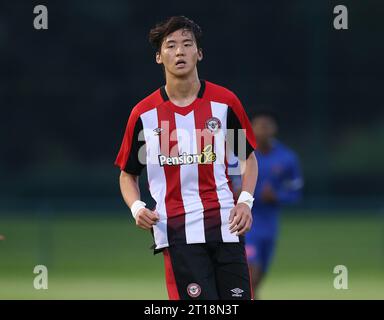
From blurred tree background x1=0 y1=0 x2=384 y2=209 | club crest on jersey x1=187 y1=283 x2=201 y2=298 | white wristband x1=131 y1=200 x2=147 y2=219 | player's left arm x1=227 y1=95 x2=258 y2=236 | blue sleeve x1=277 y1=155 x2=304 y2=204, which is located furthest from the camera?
blurred tree background x1=0 y1=0 x2=384 y2=209

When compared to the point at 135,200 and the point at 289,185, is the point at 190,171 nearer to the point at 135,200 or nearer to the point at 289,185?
the point at 135,200

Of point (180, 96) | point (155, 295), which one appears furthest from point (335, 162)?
point (180, 96)

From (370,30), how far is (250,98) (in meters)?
2.86

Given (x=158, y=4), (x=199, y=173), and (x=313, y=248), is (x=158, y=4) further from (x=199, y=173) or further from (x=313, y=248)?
(x=199, y=173)

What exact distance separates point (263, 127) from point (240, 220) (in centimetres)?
517

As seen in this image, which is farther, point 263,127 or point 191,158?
point 263,127

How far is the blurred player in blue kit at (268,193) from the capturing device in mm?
11672

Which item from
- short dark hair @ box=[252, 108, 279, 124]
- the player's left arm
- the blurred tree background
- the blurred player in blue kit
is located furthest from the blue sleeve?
the blurred tree background

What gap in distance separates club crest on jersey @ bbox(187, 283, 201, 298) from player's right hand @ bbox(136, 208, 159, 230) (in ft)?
1.36

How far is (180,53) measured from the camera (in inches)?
257

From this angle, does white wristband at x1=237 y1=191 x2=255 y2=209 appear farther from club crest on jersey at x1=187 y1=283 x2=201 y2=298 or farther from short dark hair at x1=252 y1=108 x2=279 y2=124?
short dark hair at x1=252 y1=108 x2=279 y2=124

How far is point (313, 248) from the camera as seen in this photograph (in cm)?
1733

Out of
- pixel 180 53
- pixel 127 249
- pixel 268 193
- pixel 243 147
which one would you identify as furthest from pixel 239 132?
pixel 127 249

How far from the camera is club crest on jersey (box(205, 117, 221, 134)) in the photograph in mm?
6578
